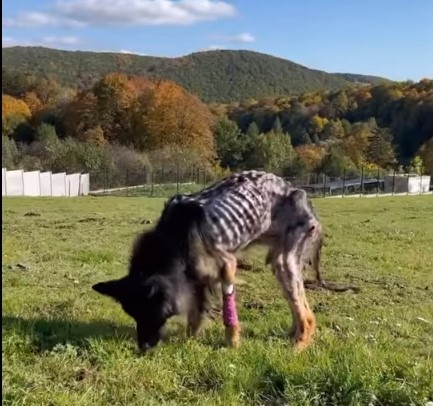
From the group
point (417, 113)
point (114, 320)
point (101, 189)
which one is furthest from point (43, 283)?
point (417, 113)

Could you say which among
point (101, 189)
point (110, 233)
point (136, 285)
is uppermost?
point (136, 285)

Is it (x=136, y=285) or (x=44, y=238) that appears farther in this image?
(x=44, y=238)

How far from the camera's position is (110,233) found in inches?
531

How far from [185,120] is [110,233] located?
54.7m

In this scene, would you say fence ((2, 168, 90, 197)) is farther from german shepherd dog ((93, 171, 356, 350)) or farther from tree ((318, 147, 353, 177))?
german shepherd dog ((93, 171, 356, 350))

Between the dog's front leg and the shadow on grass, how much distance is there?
754 mm

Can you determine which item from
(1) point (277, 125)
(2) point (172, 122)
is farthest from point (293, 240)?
(1) point (277, 125)

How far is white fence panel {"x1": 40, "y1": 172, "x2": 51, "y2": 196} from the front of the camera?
1594 inches

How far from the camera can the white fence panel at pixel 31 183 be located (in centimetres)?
3823

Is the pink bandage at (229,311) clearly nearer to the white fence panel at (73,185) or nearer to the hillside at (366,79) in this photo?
the white fence panel at (73,185)

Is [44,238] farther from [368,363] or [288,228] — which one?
[368,363]

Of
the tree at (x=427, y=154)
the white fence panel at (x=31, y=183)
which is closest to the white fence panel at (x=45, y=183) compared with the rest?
the white fence panel at (x=31, y=183)

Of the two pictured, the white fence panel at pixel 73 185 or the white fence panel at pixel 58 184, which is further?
the white fence panel at pixel 73 185

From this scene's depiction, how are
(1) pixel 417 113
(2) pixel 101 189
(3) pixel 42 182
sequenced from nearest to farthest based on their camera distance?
(3) pixel 42 182, (2) pixel 101 189, (1) pixel 417 113
